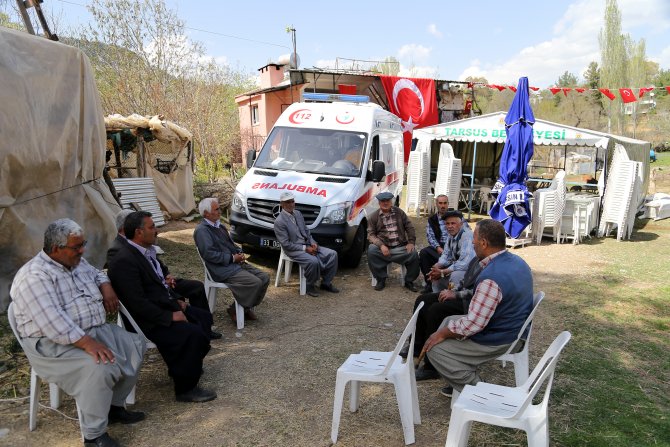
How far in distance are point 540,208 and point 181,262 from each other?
7.14 metres

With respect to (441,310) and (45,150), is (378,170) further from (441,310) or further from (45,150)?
(45,150)

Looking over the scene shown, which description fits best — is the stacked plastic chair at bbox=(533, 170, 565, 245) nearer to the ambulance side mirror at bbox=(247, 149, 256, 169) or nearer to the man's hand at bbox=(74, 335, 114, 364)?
the ambulance side mirror at bbox=(247, 149, 256, 169)

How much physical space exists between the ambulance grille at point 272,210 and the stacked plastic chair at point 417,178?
6.29m

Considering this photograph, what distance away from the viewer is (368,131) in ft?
26.4

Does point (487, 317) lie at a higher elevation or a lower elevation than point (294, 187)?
lower

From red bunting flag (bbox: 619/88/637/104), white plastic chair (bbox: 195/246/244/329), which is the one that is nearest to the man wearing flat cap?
white plastic chair (bbox: 195/246/244/329)

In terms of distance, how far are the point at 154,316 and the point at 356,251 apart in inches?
172

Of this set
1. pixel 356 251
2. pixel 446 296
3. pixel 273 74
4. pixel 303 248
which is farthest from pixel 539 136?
pixel 273 74

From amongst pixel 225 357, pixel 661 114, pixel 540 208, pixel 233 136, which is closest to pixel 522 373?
pixel 225 357

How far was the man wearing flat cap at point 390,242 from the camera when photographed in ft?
21.9

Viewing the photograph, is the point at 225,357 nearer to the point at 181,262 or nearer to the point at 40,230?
the point at 40,230

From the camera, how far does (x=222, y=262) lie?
200 inches

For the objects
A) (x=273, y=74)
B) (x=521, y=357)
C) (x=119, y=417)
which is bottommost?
(x=119, y=417)

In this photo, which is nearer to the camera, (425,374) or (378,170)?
(425,374)
